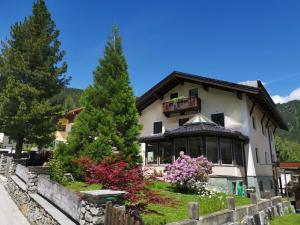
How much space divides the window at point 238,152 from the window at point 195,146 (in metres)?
3.07

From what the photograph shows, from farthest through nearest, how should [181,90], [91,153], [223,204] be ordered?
[181,90] < [91,153] < [223,204]

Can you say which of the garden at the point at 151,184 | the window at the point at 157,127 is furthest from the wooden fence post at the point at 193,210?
the window at the point at 157,127

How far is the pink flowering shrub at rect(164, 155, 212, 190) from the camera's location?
1598 centimetres

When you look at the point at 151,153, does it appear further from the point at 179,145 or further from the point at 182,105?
the point at 182,105

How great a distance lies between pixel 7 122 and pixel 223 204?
1714 cm

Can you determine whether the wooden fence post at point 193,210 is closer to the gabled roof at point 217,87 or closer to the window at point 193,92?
the gabled roof at point 217,87

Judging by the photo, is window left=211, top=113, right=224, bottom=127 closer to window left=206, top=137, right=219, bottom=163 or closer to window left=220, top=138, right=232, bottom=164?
window left=220, top=138, right=232, bottom=164

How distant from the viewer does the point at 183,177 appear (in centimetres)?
1598

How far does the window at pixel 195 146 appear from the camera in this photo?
21.0m

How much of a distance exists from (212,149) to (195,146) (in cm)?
137

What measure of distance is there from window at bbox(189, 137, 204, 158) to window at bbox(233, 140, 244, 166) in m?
3.07

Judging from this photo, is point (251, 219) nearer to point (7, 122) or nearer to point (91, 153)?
point (91, 153)

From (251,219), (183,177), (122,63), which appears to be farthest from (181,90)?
(251,219)

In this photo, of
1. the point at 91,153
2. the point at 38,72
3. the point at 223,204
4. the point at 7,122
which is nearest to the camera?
the point at 223,204
